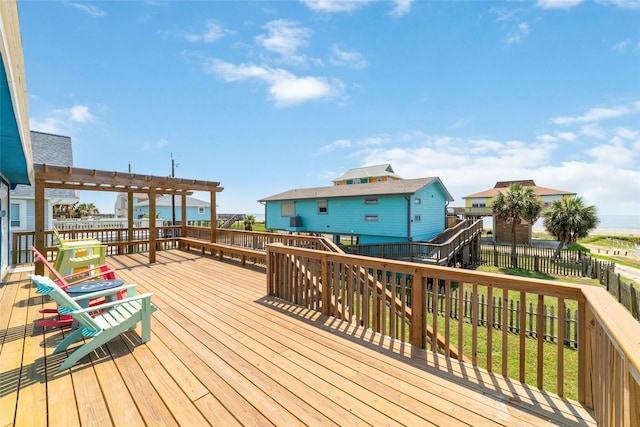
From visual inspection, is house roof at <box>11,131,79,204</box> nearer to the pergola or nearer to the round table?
the pergola

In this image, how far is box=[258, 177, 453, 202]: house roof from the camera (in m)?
15.9

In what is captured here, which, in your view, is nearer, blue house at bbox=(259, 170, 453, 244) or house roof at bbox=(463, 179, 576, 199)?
blue house at bbox=(259, 170, 453, 244)

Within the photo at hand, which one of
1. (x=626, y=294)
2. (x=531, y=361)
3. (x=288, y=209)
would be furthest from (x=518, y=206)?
(x=288, y=209)

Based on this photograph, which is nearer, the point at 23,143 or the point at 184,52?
the point at 23,143

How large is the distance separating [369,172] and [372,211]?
17887 mm

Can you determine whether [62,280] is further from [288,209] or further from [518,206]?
[518,206]

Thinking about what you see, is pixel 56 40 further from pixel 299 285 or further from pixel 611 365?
pixel 611 365

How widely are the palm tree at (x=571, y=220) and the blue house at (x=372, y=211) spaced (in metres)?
6.57

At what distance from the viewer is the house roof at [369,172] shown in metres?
32.3

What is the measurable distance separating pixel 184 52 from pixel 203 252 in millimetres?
6704

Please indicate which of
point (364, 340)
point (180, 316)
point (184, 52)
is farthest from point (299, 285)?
point (184, 52)

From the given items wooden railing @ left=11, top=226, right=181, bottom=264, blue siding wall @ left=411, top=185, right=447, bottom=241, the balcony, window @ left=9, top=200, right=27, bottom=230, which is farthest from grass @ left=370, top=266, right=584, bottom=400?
window @ left=9, top=200, right=27, bottom=230

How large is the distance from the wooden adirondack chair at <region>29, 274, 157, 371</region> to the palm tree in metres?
21.2

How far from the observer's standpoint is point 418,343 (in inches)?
111
